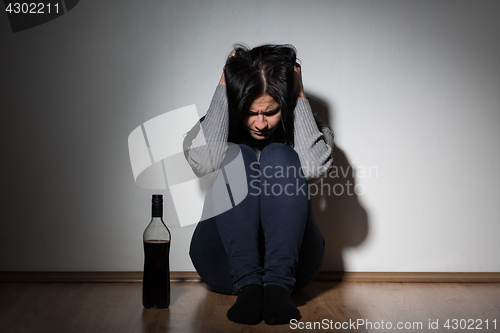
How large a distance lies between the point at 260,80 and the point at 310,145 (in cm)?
23

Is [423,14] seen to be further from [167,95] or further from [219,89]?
[167,95]

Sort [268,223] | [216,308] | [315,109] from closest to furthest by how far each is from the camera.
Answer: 1. [268,223]
2. [216,308]
3. [315,109]

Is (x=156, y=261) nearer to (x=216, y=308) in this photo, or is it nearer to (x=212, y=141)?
(x=216, y=308)

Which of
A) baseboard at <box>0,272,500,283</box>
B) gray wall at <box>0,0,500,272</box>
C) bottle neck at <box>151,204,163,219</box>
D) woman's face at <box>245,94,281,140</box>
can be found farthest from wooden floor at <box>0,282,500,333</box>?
woman's face at <box>245,94,281,140</box>

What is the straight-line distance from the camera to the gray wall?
4.70 feet

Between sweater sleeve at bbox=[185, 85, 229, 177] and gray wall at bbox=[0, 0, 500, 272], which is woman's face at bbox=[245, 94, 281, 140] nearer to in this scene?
sweater sleeve at bbox=[185, 85, 229, 177]

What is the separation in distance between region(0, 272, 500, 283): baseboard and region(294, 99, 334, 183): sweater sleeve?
0.50 metres

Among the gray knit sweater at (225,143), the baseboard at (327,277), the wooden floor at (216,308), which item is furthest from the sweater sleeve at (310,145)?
the baseboard at (327,277)

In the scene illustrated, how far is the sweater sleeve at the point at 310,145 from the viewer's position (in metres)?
1.15

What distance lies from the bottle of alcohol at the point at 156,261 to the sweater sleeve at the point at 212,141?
144 mm

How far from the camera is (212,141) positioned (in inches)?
46.9

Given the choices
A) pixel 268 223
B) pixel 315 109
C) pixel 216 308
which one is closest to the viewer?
pixel 268 223

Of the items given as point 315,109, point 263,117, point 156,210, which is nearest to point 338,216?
point 315,109

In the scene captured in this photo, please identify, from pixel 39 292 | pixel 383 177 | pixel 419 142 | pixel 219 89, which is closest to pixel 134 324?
pixel 39 292
